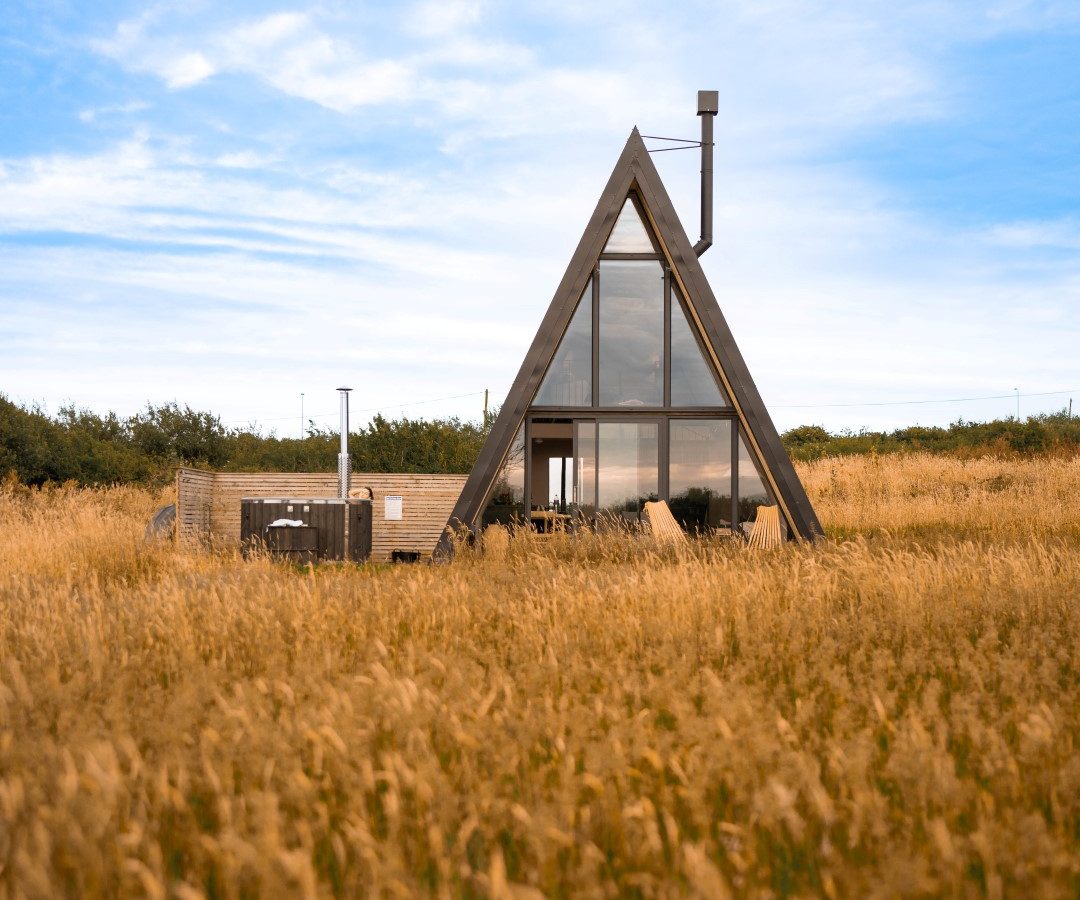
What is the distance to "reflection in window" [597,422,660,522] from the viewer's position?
14.2 metres

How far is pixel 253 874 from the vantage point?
2578mm

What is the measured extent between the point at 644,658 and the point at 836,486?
2220 centimetres

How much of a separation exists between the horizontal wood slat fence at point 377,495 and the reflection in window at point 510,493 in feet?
16.7

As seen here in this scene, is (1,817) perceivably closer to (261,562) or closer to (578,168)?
(261,562)

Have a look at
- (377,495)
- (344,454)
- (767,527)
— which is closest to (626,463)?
(767,527)

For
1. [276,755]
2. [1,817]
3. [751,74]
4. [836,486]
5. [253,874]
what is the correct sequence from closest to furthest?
1. [253,874]
2. [1,817]
3. [276,755]
4. [751,74]
5. [836,486]

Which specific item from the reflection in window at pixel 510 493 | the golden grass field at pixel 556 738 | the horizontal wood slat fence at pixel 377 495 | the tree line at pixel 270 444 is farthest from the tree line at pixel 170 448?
the golden grass field at pixel 556 738

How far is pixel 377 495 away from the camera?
64.7 feet

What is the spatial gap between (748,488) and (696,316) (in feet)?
9.20

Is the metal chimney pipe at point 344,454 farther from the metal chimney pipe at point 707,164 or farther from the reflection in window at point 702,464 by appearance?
the metal chimney pipe at point 707,164

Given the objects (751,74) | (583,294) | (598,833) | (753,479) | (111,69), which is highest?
(751,74)

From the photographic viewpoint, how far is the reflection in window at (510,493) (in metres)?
14.1

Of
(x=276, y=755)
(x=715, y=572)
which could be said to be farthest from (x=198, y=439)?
(x=276, y=755)

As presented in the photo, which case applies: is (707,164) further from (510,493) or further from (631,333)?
(510,493)
